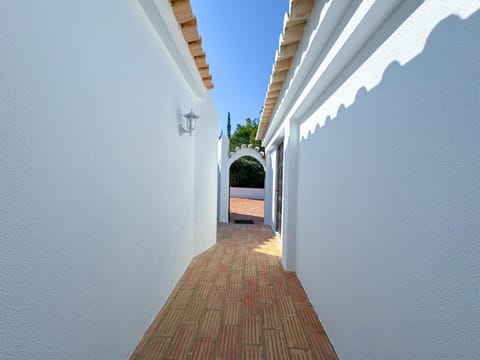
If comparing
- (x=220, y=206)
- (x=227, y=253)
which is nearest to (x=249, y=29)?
(x=220, y=206)

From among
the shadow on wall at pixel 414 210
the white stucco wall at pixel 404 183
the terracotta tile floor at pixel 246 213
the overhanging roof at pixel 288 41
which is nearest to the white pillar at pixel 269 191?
the terracotta tile floor at pixel 246 213

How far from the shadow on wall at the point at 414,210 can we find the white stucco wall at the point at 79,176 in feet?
6.46

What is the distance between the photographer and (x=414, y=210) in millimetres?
1282

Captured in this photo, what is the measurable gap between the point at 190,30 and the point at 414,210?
3.03 m

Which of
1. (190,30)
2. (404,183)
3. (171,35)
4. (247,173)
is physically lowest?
(404,183)

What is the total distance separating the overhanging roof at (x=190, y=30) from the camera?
8.00 ft

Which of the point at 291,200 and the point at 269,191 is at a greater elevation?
the point at 291,200

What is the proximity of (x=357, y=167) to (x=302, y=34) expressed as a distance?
184 cm

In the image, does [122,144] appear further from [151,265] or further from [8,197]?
[151,265]

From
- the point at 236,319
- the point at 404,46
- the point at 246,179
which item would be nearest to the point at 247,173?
the point at 246,179

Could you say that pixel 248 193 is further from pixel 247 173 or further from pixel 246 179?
pixel 247 173

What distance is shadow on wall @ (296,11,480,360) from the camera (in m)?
0.99

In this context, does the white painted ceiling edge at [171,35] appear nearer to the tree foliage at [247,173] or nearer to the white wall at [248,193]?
the white wall at [248,193]

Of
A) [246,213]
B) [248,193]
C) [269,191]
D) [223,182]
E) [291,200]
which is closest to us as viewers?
[291,200]
